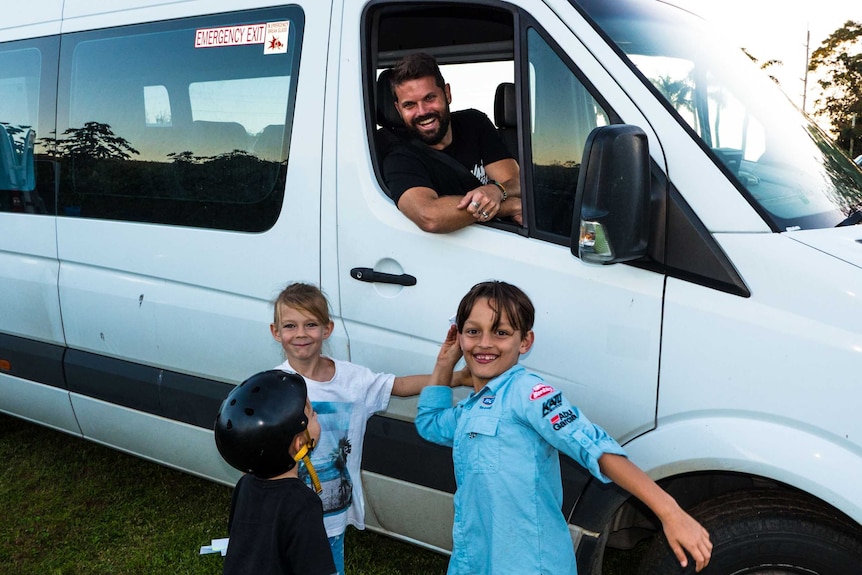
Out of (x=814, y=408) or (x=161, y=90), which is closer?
(x=814, y=408)

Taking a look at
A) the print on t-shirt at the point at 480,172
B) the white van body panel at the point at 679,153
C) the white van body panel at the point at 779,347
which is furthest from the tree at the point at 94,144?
the white van body panel at the point at 779,347

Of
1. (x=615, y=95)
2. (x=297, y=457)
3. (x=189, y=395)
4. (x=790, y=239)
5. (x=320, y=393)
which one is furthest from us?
(x=189, y=395)

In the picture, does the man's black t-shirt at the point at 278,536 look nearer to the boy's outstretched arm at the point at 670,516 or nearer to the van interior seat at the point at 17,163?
the boy's outstretched arm at the point at 670,516

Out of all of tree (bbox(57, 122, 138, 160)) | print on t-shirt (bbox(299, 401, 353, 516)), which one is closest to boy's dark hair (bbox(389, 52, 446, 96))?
print on t-shirt (bbox(299, 401, 353, 516))

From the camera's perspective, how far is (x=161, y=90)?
342cm

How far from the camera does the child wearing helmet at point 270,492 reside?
1.94m

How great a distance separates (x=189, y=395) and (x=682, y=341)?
1.98 metres

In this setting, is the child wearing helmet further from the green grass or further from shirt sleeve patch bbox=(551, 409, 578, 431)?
the green grass

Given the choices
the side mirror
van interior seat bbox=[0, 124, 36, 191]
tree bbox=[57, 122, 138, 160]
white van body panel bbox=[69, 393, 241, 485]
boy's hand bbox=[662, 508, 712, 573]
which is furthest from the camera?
van interior seat bbox=[0, 124, 36, 191]

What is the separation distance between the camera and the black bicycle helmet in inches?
75.9

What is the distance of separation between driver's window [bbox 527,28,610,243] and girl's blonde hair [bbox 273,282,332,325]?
27.1 inches

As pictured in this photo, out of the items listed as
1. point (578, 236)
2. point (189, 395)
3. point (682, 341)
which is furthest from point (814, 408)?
point (189, 395)

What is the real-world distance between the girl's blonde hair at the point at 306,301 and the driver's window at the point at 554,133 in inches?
27.1

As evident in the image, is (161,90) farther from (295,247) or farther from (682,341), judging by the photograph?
(682,341)
